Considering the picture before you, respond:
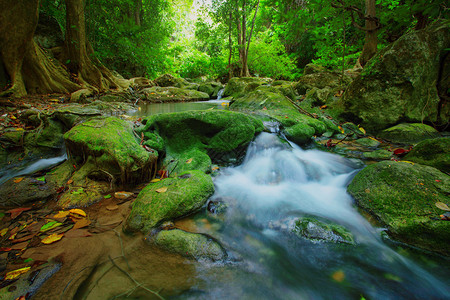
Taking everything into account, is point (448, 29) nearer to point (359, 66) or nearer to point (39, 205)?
point (359, 66)

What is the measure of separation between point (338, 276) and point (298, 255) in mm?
420

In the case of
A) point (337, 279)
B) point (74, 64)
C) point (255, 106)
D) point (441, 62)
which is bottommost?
point (337, 279)

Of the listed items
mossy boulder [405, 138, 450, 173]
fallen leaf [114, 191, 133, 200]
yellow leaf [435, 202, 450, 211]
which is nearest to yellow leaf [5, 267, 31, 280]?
fallen leaf [114, 191, 133, 200]

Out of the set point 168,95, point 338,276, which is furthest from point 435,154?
point 168,95

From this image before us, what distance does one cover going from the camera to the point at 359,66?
8.43 m

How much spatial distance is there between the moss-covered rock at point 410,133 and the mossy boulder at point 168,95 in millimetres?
11119

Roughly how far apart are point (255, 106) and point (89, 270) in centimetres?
686

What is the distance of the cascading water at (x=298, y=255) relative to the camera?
1846 millimetres

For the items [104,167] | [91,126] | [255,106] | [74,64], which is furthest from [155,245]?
[74,64]

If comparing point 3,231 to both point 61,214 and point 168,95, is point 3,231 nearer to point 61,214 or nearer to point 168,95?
point 61,214

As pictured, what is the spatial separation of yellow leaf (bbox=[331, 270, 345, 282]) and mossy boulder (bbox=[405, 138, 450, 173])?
8.74 ft

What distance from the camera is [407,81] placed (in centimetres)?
526

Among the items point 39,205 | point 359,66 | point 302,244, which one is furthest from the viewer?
point 359,66

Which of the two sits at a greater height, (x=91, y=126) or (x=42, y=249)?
(x=91, y=126)
